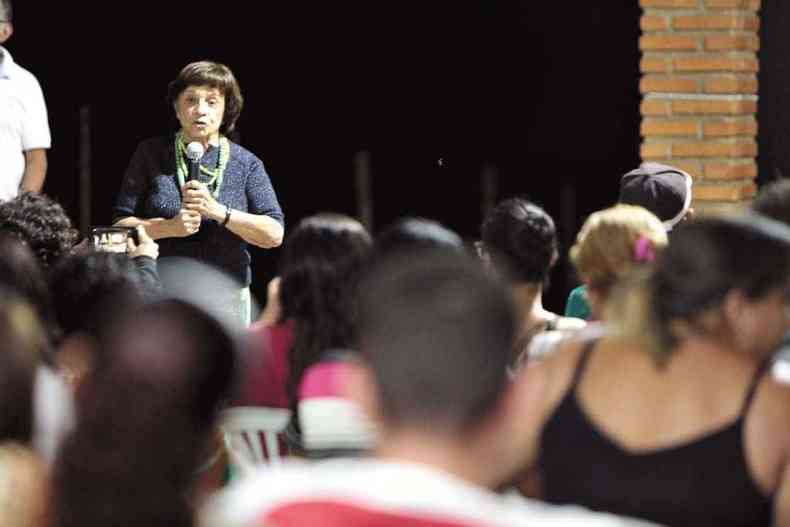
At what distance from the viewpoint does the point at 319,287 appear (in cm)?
368

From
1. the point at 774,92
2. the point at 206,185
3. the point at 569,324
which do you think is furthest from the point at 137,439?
the point at 774,92

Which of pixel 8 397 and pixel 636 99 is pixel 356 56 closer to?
pixel 636 99

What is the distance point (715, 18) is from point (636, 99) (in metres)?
0.54

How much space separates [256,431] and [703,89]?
392cm

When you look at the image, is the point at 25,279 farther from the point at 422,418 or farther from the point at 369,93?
the point at 369,93

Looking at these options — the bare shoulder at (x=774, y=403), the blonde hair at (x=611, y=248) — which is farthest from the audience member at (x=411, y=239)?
the bare shoulder at (x=774, y=403)

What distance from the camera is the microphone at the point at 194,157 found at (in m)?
5.62

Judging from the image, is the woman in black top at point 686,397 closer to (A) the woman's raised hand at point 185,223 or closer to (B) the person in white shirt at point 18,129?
(A) the woman's raised hand at point 185,223

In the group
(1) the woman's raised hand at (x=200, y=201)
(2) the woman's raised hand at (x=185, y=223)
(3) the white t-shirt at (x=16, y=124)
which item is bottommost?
(2) the woman's raised hand at (x=185, y=223)

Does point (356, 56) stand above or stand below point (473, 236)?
above

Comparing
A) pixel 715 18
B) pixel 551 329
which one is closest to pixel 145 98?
pixel 715 18

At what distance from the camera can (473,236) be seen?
7.97 metres

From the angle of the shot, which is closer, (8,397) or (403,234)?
(8,397)

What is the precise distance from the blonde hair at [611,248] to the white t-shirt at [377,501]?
6.47ft
